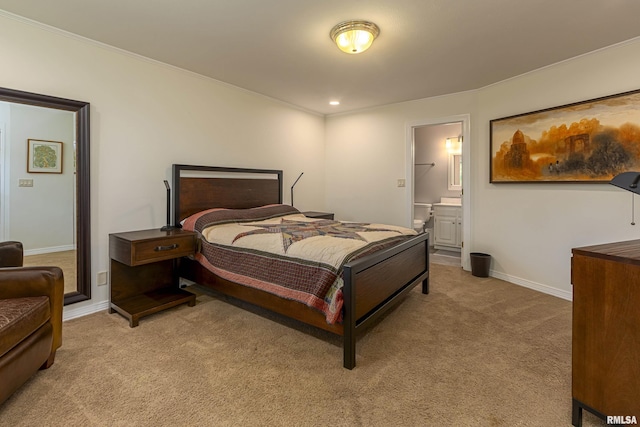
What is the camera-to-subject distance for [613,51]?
2736 mm

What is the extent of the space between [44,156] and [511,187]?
4.56 m

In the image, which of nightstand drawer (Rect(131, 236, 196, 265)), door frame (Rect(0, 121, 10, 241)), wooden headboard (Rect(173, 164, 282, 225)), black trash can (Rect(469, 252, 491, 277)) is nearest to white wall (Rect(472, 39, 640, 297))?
black trash can (Rect(469, 252, 491, 277))

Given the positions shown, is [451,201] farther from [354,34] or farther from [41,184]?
[41,184]

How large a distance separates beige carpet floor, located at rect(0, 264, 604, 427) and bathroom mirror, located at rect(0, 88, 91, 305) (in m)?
0.58

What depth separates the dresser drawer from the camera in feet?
8.02

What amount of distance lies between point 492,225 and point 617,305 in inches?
109

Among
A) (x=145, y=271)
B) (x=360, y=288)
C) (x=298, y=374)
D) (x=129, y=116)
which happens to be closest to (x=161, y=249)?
(x=145, y=271)

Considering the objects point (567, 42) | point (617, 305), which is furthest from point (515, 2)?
point (617, 305)

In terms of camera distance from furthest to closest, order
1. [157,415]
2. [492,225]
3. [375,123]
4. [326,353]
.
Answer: [375,123]
[492,225]
[326,353]
[157,415]

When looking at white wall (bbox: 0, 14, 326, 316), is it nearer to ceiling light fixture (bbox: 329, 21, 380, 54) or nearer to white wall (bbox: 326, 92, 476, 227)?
white wall (bbox: 326, 92, 476, 227)

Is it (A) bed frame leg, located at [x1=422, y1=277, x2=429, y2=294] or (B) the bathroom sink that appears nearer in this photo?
(A) bed frame leg, located at [x1=422, y1=277, x2=429, y2=294]

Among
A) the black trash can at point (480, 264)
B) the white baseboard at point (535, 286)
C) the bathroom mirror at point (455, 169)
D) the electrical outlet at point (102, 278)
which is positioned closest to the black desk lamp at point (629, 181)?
the white baseboard at point (535, 286)

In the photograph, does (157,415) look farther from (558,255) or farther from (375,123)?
(375,123)

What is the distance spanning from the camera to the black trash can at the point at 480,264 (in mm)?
3742
